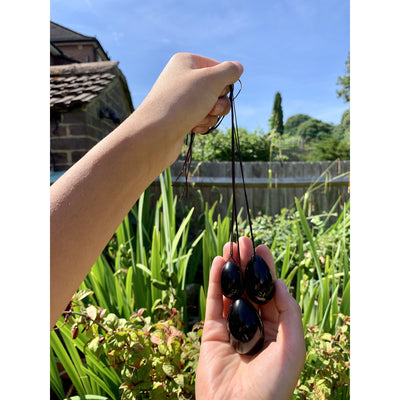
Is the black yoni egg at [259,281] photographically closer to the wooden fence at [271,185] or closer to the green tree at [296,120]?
the wooden fence at [271,185]

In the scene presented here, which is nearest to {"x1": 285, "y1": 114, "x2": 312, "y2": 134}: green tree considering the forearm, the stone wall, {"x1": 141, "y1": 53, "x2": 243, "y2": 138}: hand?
the stone wall

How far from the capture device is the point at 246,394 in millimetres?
545

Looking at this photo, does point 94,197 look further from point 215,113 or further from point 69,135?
point 69,135

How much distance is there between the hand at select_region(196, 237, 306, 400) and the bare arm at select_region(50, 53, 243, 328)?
30 centimetres

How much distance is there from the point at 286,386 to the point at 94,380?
668 mm

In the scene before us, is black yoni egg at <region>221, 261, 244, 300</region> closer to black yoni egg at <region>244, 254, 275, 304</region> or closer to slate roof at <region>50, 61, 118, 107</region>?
black yoni egg at <region>244, 254, 275, 304</region>

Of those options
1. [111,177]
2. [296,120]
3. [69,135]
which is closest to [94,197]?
[111,177]

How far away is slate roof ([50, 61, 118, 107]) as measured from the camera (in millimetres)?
2656

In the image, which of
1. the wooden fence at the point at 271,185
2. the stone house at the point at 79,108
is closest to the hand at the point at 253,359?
the stone house at the point at 79,108

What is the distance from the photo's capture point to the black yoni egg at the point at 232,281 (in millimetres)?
609

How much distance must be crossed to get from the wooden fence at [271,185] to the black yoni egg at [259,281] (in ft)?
8.67

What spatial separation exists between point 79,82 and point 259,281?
3155mm
